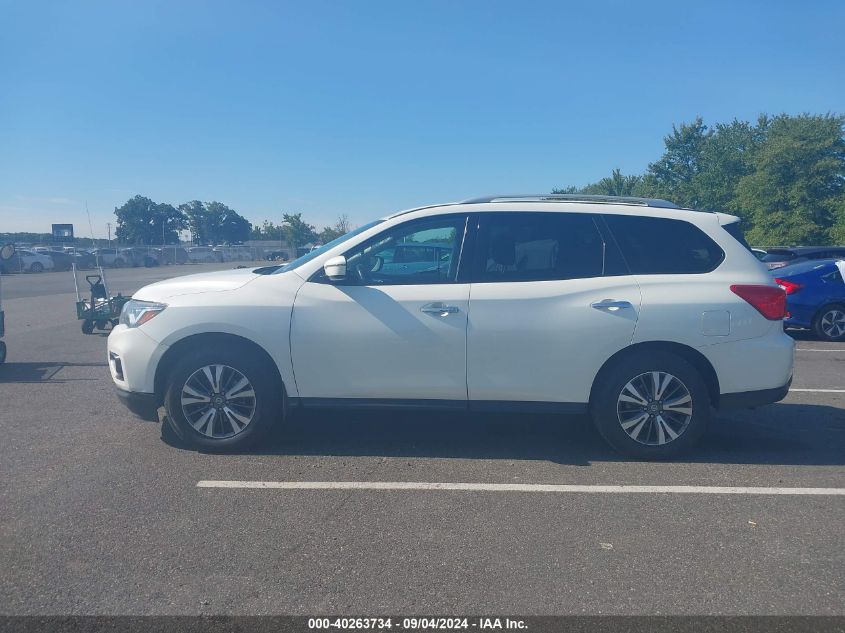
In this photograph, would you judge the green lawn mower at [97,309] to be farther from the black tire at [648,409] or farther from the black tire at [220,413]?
the black tire at [648,409]

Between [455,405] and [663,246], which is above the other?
[663,246]

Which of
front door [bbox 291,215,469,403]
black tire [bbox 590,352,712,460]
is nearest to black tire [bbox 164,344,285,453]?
front door [bbox 291,215,469,403]

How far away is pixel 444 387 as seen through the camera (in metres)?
5.33

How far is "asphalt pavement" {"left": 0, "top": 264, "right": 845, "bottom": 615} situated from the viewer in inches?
132

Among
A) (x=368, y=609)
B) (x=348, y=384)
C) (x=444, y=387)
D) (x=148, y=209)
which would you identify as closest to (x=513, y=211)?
(x=444, y=387)

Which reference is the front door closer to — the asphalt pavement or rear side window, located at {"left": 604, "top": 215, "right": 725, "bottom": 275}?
the asphalt pavement

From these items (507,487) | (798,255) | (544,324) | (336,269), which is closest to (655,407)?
(544,324)

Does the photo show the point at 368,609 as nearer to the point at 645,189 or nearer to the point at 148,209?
the point at 645,189

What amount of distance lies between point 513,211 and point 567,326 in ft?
3.35

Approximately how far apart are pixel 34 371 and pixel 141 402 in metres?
4.47

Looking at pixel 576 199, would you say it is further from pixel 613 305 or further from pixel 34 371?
pixel 34 371

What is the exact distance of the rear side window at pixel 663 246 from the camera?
213 inches

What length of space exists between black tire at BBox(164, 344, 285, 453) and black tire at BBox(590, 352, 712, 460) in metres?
2.45

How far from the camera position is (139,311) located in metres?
5.55
